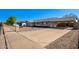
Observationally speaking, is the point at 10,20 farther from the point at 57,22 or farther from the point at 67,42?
the point at 67,42

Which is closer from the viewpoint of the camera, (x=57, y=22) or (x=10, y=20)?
(x=10, y=20)

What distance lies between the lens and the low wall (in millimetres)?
3301

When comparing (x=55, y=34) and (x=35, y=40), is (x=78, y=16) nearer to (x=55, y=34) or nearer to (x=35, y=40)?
(x=55, y=34)

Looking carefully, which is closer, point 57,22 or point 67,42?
point 67,42

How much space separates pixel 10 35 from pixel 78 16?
1292 millimetres

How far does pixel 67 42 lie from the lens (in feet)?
10.9

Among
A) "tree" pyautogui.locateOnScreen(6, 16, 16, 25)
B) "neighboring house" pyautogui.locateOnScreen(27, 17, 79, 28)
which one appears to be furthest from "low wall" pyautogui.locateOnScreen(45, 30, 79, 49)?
"tree" pyautogui.locateOnScreen(6, 16, 16, 25)

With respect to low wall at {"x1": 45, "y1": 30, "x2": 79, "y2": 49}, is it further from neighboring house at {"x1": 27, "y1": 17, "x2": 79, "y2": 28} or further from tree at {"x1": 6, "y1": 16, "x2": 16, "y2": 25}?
tree at {"x1": 6, "y1": 16, "x2": 16, "y2": 25}

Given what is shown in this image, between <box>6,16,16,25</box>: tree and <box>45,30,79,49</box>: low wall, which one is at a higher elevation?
<box>6,16,16,25</box>: tree

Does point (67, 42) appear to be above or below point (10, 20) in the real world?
below

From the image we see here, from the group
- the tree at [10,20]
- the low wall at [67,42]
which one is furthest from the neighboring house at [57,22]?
the tree at [10,20]

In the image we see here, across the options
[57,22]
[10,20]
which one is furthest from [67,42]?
[10,20]

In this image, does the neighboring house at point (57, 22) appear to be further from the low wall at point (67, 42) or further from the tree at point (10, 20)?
the tree at point (10, 20)
